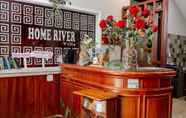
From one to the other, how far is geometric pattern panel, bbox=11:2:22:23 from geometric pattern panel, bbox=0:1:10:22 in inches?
3.5

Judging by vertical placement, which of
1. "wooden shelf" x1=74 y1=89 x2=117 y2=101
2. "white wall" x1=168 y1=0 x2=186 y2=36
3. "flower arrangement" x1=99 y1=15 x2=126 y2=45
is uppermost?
"white wall" x1=168 y1=0 x2=186 y2=36

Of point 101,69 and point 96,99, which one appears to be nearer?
point 96,99

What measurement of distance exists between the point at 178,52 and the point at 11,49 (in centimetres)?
509

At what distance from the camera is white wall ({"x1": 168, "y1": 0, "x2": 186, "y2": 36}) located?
642 centimetres

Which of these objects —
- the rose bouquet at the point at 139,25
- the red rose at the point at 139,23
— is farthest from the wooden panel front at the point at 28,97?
the red rose at the point at 139,23

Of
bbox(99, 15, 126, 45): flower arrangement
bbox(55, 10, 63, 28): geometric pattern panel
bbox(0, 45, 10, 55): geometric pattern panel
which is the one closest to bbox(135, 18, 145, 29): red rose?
bbox(99, 15, 126, 45): flower arrangement

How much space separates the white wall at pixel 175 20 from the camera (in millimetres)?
6417

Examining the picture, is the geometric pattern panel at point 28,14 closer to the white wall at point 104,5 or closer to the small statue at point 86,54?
the white wall at point 104,5


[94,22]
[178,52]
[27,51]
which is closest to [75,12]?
[94,22]

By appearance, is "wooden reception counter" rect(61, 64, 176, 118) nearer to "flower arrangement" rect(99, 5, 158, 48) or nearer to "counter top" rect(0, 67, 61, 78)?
"flower arrangement" rect(99, 5, 158, 48)

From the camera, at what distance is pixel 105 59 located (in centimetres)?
352

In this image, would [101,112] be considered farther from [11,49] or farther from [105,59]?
[11,49]

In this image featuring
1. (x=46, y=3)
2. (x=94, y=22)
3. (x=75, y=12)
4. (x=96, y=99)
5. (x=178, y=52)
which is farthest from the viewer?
(x=178, y=52)

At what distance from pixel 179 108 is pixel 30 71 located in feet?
12.7
